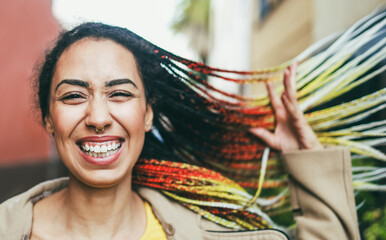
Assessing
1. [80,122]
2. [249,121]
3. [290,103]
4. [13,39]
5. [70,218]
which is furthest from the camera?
[13,39]

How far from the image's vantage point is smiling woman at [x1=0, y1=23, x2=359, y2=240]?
1.59 m

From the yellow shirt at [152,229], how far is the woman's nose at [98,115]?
0.56 m

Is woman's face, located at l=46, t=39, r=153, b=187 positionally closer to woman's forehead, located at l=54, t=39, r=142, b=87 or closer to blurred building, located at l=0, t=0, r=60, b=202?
woman's forehead, located at l=54, t=39, r=142, b=87

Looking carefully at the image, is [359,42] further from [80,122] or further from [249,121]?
[80,122]

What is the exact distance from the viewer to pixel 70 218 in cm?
171

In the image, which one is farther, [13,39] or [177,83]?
[13,39]

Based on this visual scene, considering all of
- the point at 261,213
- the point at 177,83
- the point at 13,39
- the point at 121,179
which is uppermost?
the point at 13,39

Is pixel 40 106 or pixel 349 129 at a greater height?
pixel 40 106

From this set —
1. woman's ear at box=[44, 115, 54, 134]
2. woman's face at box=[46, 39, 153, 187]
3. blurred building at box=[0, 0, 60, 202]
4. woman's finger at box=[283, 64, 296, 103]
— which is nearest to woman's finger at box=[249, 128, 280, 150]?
woman's finger at box=[283, 64, 296, 103]

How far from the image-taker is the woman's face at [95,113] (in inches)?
61.7

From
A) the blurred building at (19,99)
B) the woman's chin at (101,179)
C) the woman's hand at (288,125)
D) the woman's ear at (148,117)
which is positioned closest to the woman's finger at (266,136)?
the woman's hand at (288,125)

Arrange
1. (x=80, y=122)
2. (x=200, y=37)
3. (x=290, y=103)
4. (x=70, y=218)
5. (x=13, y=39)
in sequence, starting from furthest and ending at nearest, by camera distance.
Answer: (x=200, y=37)
(x=13, y=39)
(x=290, y=103)
(x=70, y=218)
(x=80, y=122)

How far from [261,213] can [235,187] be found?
196mm

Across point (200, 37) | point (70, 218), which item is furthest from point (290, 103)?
point (200, 37)
